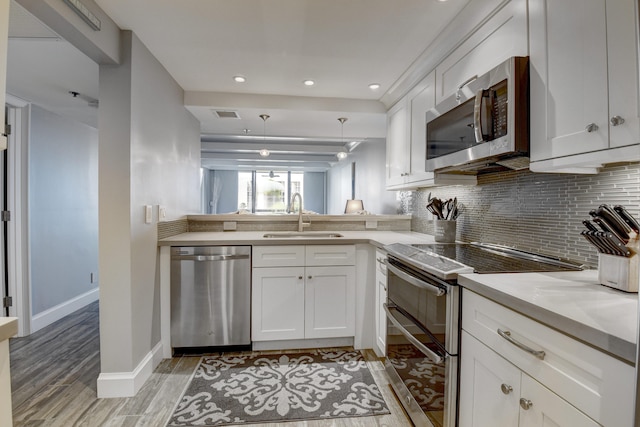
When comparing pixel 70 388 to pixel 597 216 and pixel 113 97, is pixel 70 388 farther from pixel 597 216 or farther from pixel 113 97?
pixel 597 216

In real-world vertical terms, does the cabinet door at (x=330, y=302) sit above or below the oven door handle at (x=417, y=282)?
below

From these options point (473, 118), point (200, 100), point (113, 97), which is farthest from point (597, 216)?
point (200, 100)

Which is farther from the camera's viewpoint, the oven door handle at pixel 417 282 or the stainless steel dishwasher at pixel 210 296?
the stainless steel dishwasher at pixel 210 296

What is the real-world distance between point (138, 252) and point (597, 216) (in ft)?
7.60

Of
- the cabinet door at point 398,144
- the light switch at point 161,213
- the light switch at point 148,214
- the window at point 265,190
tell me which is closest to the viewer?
the light switch at point 148,214

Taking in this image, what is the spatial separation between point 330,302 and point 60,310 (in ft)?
9.41

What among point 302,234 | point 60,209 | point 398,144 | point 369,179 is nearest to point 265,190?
point 369,179

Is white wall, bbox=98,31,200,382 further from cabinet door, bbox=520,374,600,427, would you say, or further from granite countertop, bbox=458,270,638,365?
cabinet door, bbox=520,374,600,427

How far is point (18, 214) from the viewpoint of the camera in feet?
9.31

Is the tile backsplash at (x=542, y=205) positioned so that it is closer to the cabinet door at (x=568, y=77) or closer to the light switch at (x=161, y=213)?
the cabinet door at (x=568, y=77)

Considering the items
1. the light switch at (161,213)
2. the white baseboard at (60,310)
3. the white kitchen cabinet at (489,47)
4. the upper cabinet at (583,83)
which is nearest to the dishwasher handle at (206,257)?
the light switch at (161,213)

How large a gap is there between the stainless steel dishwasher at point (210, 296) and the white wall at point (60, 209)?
5.54 ft

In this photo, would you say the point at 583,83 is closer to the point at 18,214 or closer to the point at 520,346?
the point at 520,346

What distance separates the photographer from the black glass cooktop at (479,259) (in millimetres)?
1356
